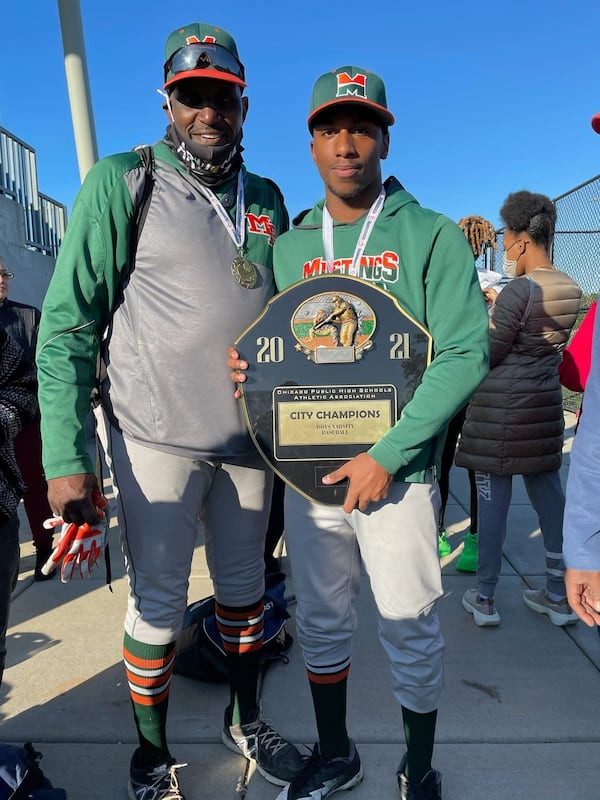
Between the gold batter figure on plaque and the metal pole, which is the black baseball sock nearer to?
the gold batter figure on plaque

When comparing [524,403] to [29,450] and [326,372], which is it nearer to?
[326,372]

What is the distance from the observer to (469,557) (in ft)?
11.8

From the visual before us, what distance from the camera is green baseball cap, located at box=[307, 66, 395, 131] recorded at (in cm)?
162

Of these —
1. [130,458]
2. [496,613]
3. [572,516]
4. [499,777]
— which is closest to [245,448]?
[130,458]

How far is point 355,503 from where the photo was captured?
1606 millimetres

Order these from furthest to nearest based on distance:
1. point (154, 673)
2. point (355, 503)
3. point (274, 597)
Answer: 1. point (274, 597)
2. point (154, 673)
3. point (355, 503)

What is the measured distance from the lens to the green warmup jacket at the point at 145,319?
5.50 ft

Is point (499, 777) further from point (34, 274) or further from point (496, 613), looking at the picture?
point (34, 274)

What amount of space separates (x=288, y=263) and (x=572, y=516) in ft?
3.57

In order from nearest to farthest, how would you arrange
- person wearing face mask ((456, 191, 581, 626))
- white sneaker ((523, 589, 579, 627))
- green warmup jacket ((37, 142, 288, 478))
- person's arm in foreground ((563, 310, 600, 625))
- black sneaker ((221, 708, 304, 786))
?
person's arm in foreground ((563, 310, 600, 625))
green warmup jacket ((37, 142, 288, 478))
black sneaker ((221, 708, 304, 786))
person wearing face mask ((456, 191, 581, 626))
white sneaker ((523, 589, 579, 627))

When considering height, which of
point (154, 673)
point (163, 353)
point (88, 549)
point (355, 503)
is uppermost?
point (163, 353)

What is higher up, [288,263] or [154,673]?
[288,263]

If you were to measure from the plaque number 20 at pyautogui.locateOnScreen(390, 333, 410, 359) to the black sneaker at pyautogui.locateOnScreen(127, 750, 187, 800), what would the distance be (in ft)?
4.96

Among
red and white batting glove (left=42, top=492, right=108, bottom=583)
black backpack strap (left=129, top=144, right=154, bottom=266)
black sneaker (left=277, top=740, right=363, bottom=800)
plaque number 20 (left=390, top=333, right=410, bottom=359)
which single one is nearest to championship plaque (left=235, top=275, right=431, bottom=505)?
plaque number 20 (left=390, top=333, right=410, bottom=359)
